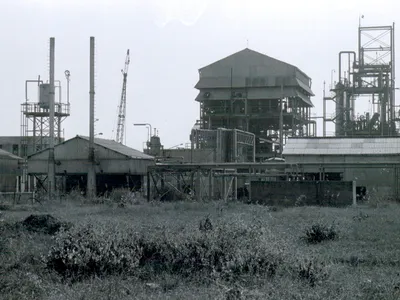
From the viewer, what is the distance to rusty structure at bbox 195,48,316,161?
7375 cm

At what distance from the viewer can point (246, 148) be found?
63.0m

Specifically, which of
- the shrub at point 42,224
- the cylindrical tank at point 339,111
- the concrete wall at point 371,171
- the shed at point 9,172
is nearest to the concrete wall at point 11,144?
the shed at point 9,172

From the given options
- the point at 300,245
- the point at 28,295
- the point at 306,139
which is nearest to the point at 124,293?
the point at 28,295

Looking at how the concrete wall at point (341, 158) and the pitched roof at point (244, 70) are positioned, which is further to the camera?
the pitched roof at point (244, 70)

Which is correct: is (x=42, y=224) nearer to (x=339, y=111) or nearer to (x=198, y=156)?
(x=198, y=156)

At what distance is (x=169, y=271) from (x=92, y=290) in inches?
109

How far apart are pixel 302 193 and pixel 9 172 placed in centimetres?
3380

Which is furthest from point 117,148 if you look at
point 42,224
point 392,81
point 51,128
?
point 42,224

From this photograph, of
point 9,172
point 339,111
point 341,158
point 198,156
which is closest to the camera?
point 341,158

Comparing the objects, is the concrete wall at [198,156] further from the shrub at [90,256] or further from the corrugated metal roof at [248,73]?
the shrub at [90,256]

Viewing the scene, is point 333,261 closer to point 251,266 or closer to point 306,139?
point 251,266

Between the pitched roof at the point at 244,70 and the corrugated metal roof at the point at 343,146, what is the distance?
827 inches

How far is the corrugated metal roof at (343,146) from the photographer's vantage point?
51625mm

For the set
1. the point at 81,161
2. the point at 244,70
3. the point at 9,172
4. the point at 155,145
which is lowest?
the point at 9,172
